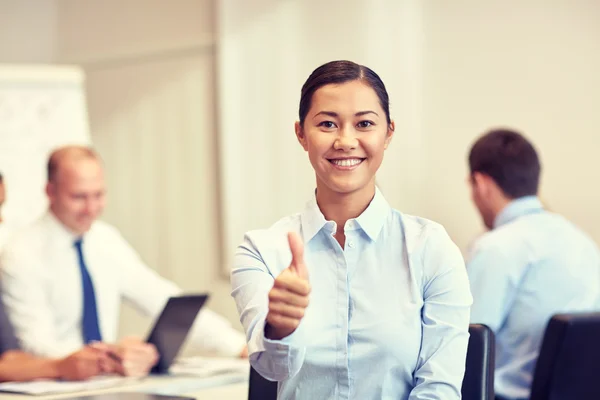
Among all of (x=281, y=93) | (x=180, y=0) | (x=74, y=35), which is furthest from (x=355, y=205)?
(x=74, y=35)

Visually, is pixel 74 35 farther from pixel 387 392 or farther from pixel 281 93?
pixel 387 392

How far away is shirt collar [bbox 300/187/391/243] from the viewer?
134 cm

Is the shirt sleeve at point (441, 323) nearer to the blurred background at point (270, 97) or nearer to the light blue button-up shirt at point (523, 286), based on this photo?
the light blue button-up shirt at point (523, 286)

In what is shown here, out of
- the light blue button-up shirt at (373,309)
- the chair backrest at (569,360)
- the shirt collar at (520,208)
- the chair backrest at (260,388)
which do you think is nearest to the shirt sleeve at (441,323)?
the light blue button-up shirt at (373,309)

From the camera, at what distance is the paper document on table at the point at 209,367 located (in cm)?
269

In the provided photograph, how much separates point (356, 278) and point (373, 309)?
0.18ft

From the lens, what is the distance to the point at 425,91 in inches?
157

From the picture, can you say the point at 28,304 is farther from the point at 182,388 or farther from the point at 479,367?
the point at 479,367

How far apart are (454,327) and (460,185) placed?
2694mm

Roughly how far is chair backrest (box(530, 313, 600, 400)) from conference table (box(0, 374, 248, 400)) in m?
0.80

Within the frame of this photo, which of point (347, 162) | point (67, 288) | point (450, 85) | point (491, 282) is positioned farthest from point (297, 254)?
point (450, 85)

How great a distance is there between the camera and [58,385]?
248 cm

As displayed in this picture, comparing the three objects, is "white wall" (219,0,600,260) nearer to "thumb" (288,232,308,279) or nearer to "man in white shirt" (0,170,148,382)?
"man in white shirt" (0,170,148,382)

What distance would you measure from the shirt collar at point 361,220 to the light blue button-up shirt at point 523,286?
57.7 inches
